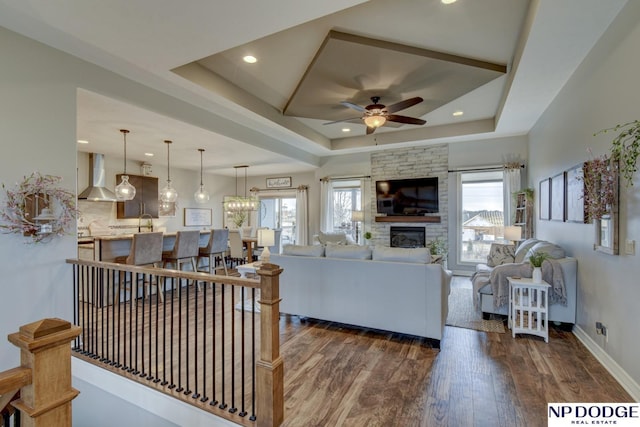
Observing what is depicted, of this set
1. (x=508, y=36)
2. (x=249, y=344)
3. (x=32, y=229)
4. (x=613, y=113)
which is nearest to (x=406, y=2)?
(x=508, y=36)

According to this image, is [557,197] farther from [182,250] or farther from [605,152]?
[182,250]

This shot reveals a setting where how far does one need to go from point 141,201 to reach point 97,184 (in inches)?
39.1

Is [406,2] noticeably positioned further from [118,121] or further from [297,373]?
[118,121]

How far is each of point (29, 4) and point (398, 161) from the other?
6.56 m

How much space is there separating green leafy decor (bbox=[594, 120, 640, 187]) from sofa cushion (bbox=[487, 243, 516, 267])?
8.83 ft

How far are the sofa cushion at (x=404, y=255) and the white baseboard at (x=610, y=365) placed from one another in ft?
5.38

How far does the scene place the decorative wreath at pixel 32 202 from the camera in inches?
103

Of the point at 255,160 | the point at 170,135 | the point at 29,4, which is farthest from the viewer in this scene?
the point at 255,160

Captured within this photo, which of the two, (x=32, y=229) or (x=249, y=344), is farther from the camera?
(x=249, y=344)

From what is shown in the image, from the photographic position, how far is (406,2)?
Result: 2713mm

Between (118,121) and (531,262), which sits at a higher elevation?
(118,121)

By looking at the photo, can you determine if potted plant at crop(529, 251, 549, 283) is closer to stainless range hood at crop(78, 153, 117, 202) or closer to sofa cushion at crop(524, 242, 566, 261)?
sofa cushion at crop(524, 242, 566, 261)

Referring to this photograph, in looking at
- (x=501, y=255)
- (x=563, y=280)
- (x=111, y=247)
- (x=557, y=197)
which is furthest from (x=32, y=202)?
(x=501, y=255)

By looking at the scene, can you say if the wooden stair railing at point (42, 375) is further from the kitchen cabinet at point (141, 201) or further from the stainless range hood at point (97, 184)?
the kitchen cabinet at point (141, 201)
